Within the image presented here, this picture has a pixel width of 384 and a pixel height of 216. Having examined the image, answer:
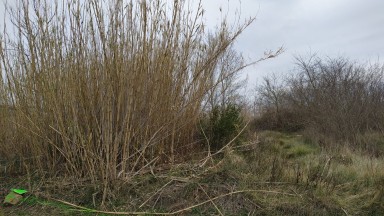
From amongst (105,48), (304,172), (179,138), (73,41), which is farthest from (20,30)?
(304,172)

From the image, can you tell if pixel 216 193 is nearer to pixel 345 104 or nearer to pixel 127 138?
pixel 127 138

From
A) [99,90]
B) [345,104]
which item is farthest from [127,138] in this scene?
[345,104]

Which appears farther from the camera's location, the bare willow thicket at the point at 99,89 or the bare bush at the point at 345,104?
the bare bush at the point at 345,104

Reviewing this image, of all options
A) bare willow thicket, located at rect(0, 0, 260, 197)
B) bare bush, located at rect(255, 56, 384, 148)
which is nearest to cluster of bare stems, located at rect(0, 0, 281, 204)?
bare willow thicket, located at rect(0, 0, 260, 197)

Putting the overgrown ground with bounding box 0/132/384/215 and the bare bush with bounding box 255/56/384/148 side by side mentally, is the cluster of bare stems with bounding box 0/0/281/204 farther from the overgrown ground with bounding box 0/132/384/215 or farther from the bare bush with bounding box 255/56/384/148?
the bare bush with bounding box 255/56/384/148

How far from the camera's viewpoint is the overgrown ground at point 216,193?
333cm

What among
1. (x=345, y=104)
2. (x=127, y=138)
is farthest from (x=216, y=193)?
(x=345, y=104)

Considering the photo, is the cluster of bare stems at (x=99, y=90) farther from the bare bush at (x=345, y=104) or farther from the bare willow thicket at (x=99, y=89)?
the bare bush at (x=345, y=104)

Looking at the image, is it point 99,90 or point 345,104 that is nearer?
point 99,90

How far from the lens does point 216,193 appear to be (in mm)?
3518

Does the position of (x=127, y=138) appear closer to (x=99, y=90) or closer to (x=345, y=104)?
(x=99, y=90)

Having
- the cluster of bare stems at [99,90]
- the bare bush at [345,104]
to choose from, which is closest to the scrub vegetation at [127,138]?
the cluster of bare stems at [99,90]

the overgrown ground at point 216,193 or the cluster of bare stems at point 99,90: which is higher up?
the cluster of bare stems at point 99,90

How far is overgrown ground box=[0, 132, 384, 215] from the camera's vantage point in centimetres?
333
